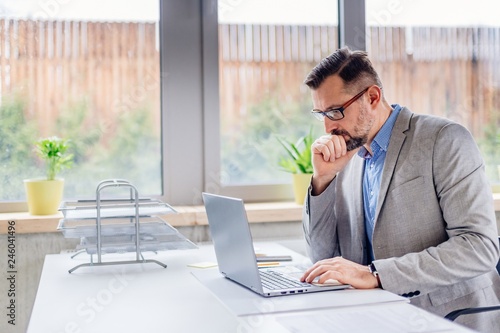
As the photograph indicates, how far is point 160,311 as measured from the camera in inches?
63.1

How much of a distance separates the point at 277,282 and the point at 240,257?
0.14m

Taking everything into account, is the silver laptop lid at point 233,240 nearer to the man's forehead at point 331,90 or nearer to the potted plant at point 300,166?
the man's forehead at point 331,90

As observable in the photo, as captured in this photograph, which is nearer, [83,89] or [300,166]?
[83,89]

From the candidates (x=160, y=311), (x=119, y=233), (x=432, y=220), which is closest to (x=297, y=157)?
(x=119, y=233)

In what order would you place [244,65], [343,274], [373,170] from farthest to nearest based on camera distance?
[244,65], [373,170], [343,274]

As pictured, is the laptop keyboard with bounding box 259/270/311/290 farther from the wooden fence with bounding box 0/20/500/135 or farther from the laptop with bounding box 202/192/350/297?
the wooden fence with bounding box 0/20/500/135

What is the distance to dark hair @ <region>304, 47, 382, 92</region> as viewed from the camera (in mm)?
2162

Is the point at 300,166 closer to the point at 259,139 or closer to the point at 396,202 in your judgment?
the point at 259,139

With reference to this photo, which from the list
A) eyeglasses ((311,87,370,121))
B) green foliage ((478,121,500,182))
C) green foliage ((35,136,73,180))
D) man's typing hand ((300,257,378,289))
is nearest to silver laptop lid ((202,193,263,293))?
man's typing hand ((300,257,378,289))

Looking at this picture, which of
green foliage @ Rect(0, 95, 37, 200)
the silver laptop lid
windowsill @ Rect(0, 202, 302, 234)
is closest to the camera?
the silver laptop lid

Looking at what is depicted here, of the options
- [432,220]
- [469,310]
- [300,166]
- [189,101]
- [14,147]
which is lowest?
[469,310]

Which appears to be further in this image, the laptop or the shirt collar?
the shirt collar

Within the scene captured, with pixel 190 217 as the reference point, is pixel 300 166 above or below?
above

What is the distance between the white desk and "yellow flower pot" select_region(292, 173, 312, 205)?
1250mm
